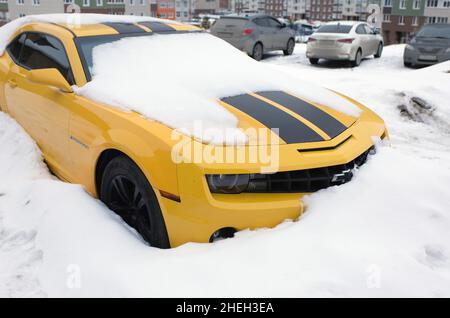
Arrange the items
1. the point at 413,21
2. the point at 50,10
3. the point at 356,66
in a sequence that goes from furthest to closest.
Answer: the point at 413,21 < the point at 50,10 < the point at 356,66

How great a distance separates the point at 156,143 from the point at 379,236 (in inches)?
55.7

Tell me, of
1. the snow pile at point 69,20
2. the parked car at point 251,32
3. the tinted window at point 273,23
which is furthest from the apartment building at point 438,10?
the snow pile at point 69,20

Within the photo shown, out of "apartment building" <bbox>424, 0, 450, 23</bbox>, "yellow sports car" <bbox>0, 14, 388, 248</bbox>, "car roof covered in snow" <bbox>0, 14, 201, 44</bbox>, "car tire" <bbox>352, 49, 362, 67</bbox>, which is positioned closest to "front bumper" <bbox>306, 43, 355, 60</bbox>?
"car tire" <bbox>352, 49, 362, 67</bbox>

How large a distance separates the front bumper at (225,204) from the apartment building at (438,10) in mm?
79069

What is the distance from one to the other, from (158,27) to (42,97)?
126cm

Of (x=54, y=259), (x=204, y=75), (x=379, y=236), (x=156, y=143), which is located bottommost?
(x=54, y=259)

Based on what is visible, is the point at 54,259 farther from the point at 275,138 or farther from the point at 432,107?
the point at 432,107

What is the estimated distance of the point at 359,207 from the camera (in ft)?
9.05

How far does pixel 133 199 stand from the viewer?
2.96m

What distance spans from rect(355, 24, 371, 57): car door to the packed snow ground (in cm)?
1163

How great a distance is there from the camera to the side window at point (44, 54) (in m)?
3.70

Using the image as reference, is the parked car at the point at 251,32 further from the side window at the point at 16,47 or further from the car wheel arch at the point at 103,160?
the car wheel arch at the point at 103,160
